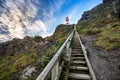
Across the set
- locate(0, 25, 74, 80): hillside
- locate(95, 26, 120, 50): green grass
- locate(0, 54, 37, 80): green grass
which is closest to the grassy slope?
locate(95, 26, 120, 50): green grass

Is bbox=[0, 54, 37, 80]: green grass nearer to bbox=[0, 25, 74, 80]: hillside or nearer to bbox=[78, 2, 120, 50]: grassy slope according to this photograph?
bbox=[0, 25, 74, 80]: hillside

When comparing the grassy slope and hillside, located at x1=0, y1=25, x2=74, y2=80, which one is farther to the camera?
the grassy slope

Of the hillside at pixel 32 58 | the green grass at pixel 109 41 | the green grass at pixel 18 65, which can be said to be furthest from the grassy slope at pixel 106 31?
the green grass at pixel 18 65

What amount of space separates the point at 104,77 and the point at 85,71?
832 mm

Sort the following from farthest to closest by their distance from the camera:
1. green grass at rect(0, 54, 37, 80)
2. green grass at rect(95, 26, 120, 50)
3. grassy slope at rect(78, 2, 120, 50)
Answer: green grass at rect(0, 54, 37, 80), grassy slope at rect(78, 2, 120, 50), green grass at rect(95, 26, 120, 50)

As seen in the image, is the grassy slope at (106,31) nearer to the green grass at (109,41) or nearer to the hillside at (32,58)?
the green grass at (109,41)

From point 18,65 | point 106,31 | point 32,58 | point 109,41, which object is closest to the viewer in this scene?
point 109,41

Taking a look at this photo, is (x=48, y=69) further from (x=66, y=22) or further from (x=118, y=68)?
(x=66, y=22)

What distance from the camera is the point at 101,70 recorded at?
5.99 metres

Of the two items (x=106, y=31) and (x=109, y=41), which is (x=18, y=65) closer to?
(x=106, y=31)

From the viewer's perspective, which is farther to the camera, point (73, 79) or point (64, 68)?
point (64, 68)

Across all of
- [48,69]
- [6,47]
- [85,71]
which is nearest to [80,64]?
[85,71]

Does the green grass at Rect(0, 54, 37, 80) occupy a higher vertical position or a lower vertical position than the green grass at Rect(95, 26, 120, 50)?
lower

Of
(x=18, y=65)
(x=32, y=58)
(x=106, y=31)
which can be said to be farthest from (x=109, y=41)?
(x=18, y=65)
